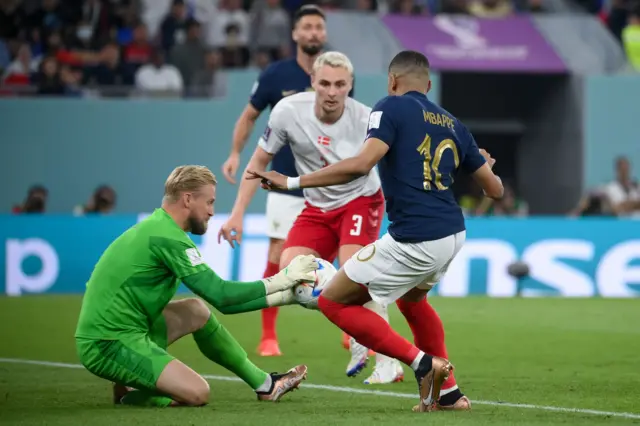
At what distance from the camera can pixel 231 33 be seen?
21.0 metres

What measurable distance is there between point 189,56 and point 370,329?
14.0 metres

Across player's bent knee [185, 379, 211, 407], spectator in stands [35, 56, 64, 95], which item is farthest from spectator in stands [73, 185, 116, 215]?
player's bent knee [185, 379, 211, 407]

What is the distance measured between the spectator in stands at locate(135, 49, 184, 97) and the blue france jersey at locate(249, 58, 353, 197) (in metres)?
9.32

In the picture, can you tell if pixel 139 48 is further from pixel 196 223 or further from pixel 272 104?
pixel 196 223

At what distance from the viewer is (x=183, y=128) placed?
20281 millimetres

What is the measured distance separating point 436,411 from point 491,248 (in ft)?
33.6

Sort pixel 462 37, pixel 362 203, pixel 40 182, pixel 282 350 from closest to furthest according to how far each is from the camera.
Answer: pixel 362 203 < pixel 282 350 < pixel 40 182 < pixel 462 37

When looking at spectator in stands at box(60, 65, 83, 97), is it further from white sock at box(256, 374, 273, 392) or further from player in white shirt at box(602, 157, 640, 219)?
white sock at box(256, 374, 273, 392)

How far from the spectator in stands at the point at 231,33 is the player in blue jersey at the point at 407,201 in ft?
45.3

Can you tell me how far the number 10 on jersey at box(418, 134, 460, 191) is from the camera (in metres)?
7.23

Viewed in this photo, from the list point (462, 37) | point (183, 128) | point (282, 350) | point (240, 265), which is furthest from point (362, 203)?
point (462, 37)

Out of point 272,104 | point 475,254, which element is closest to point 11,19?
point 475,254

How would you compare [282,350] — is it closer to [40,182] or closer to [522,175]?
[40,182]

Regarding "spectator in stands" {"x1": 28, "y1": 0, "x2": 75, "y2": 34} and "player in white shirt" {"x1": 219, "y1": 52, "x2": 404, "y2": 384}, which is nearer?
"player in white shirt" {"x1": 219, "y1": 52, "x2": 404, "y2": 384}
